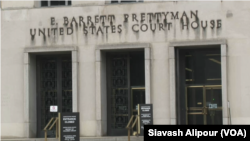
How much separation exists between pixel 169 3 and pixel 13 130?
8.59 meters

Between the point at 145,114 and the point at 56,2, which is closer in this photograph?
the point at 145,114

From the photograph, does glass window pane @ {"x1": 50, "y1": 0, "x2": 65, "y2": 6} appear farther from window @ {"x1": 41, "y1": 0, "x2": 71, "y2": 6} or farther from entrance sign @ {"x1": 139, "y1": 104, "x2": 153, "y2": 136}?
entrance sign @ {"x1": 139, "y1": 104, "x2": 153, "y2": 136}

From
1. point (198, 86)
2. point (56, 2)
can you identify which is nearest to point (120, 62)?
point (198, 86)

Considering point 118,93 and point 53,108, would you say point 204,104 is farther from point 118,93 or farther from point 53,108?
point 53,108

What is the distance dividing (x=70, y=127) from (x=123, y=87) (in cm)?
658

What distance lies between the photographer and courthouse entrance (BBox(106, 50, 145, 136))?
67.4 feet

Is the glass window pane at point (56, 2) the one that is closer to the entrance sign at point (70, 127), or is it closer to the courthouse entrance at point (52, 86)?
the courthouse entrance at point (52, 86)

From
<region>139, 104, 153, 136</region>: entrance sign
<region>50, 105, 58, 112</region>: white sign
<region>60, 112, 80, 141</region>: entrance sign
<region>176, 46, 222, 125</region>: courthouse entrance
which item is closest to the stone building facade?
<region>176, 46, 222, 125</region>: courthouse entrance

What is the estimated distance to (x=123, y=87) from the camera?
67.9ft

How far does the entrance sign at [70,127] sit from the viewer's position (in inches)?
562

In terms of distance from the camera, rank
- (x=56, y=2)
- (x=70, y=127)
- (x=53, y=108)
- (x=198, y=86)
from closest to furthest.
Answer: (x=70, y=127)
(x=198, y=86)
(x=53, y=108)
(x=56, y=2)

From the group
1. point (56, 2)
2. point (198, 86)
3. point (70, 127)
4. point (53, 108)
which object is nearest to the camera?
point (70, 127)

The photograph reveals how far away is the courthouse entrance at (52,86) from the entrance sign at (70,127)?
6.63 m

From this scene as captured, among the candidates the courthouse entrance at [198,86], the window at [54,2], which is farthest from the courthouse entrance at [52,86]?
the courthouse entrance at [198,86]
